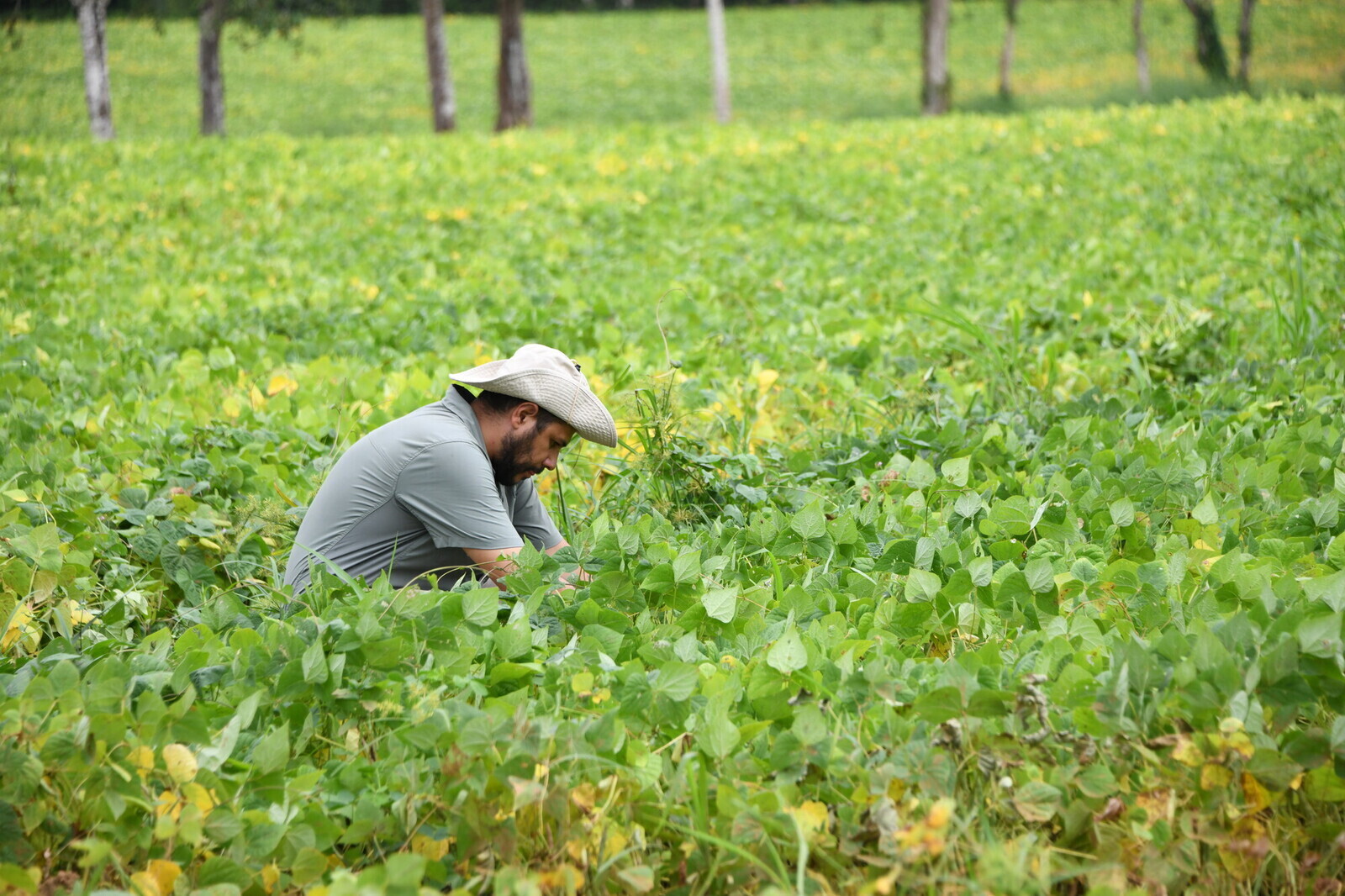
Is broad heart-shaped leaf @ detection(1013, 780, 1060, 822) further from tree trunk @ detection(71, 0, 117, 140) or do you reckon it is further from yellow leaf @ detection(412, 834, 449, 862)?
tree trunk @ detection(71, 0, 117, 140)

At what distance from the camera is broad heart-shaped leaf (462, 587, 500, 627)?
266cm

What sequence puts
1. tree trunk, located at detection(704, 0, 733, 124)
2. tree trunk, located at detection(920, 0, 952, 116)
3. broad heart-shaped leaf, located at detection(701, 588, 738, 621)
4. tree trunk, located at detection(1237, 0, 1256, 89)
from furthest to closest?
tree trunk, located at detection(1237, 0, 1256, 89) → tree trunk, located at detection(704, 0, 733, 124) → tree trunk, located at detection(920, 0, 952, 116) → broad heart-shaped leaf, located at detection(701, 588, 738, 621)

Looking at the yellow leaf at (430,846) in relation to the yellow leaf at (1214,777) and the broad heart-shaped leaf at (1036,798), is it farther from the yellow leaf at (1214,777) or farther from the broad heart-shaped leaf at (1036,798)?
the yellow leaf at (1214,777)

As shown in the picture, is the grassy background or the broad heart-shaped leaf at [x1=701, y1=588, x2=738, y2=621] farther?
the grassy background

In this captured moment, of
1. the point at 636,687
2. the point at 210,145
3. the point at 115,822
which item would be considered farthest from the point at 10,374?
the point at 210,145

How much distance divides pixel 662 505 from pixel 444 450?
3.09ft

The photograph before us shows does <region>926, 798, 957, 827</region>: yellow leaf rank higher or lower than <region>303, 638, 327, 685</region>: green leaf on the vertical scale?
lower

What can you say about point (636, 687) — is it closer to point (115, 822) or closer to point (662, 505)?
point (115, 822)

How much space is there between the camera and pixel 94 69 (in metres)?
16.2

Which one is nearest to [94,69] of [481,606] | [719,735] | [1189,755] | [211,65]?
[211,65]

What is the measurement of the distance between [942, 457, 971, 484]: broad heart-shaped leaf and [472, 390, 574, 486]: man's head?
131 centimetres

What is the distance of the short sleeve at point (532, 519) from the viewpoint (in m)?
3.55

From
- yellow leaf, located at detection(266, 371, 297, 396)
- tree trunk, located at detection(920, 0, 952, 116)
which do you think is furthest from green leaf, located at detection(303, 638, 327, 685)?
tree trunk, located at detection(920, 0, 952, 116)

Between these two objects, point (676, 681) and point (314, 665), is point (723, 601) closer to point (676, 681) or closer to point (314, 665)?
point (676, 681)
